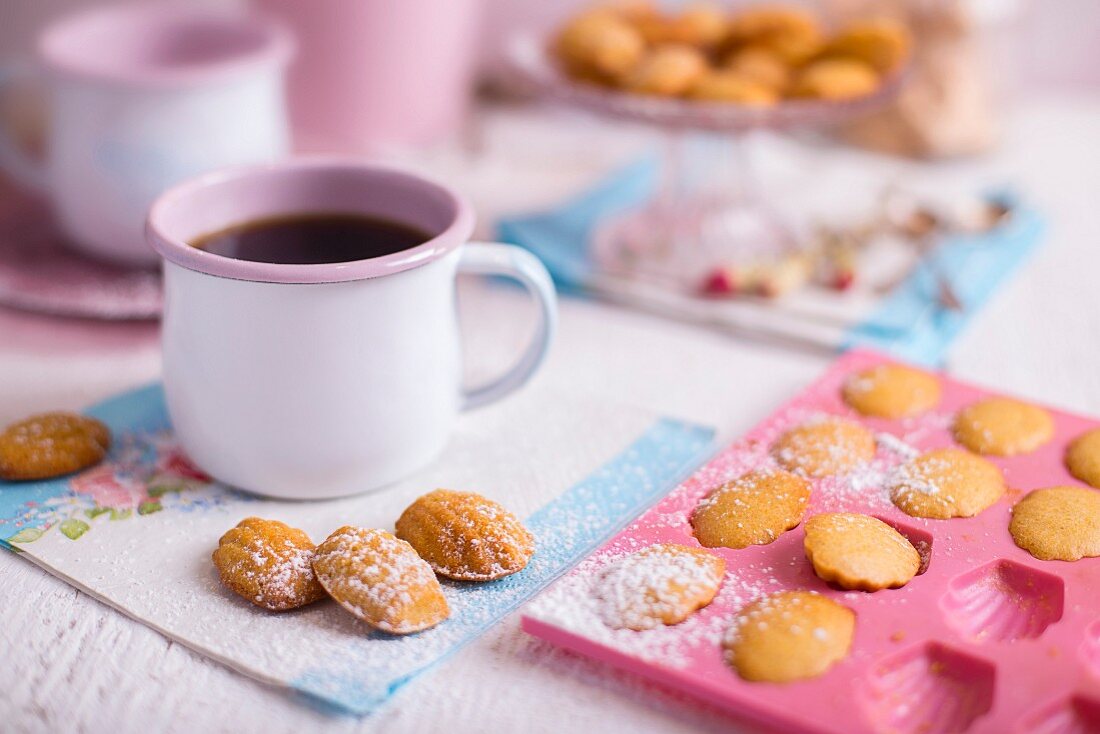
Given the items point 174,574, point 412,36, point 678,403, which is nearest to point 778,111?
point 678,403

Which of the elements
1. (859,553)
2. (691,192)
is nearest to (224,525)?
(859,553)

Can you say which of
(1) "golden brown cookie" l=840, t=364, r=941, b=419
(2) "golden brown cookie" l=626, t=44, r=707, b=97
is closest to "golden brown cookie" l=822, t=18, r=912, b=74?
(2) "golden brown cookie" l=626, t=44, r=707, b=97

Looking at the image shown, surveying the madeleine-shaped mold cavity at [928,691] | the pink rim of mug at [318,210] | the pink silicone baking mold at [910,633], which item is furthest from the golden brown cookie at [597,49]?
the madeleine-shaped mold cavity at [928,691]

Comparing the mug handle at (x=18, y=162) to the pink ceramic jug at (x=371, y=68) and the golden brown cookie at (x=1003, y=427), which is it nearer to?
the pink ceramic jug at (x=371, y=68)

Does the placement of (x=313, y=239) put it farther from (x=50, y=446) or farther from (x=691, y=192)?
(x=691, y=192)

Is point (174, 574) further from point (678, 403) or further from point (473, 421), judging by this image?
point (678, 403)
